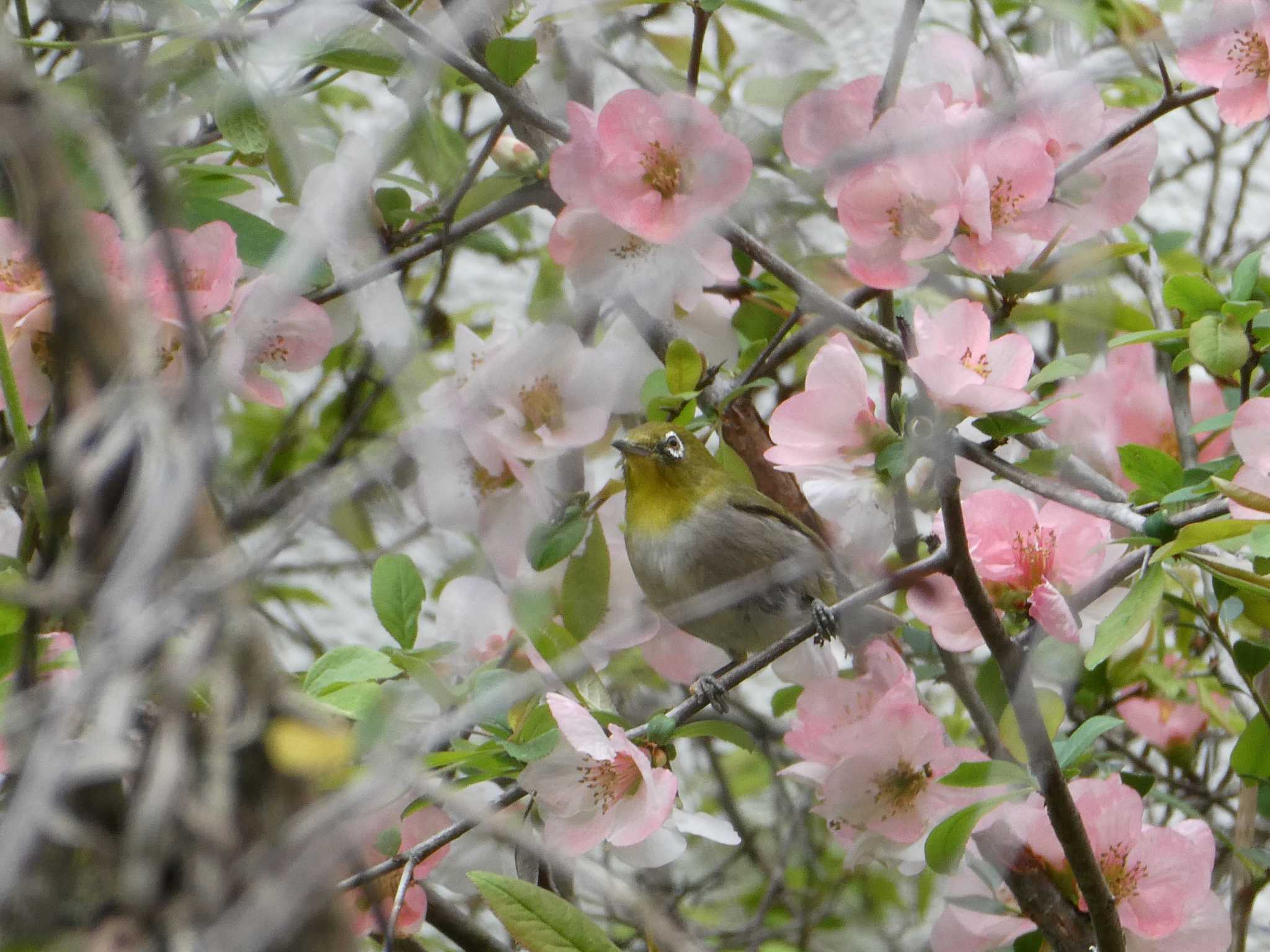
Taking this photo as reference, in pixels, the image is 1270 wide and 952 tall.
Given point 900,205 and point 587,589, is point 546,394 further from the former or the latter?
point 900,205

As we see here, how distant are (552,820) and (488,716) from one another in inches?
3.9

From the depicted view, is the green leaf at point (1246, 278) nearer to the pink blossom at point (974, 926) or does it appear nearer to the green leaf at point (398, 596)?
the pink blossom at point (974, 926)

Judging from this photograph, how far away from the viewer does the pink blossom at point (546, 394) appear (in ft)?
3.26

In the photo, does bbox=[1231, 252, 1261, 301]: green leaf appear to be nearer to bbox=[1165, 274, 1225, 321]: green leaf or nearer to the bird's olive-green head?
bbox=[1165, 274, 1225, 321]: green leaf

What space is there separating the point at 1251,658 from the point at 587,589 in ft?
1.67

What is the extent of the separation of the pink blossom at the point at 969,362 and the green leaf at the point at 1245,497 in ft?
0.41

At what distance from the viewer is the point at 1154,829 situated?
2.88ft

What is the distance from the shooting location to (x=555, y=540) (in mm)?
935

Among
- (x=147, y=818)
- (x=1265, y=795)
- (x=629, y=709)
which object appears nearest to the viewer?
(x=147, y=818)

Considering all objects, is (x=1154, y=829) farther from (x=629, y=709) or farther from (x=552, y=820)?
(x=629, y=709)

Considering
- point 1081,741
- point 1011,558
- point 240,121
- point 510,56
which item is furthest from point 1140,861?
point 240,121

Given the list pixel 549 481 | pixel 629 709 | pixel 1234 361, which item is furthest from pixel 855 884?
pixel 1234 361

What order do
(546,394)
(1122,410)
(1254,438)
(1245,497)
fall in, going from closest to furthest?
(1245,497), (1254,438), (546,394), (1122,410)

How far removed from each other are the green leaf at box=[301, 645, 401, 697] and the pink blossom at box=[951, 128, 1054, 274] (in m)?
0.51
